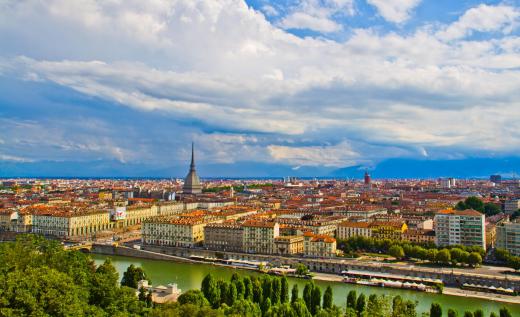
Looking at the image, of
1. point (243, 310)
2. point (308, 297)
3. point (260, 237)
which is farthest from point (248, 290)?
point (260, 237)

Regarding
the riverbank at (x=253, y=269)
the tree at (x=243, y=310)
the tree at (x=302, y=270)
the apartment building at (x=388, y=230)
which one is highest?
the apartment building at (x=388, y=230)

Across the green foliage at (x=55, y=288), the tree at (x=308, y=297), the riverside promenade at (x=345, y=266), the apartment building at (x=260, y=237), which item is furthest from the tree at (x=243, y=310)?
the apartment building at (x=260, y=237)

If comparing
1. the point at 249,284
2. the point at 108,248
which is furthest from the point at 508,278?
the point at 108,248

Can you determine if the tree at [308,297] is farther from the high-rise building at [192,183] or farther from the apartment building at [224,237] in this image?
the high-rise building at [192,183]

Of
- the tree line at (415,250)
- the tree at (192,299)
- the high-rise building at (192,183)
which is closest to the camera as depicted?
the tree at (192,299)

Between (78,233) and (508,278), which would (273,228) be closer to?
(508,278)

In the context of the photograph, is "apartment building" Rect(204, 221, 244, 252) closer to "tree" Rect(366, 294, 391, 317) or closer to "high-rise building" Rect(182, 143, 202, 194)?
"tree" Rect(366, 294, 391, 317)

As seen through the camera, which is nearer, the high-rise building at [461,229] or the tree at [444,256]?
the tree at [444,256]
